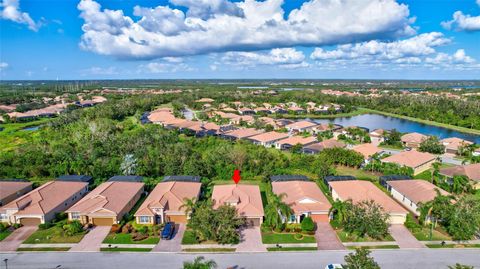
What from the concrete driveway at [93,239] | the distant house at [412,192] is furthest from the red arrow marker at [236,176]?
the distant house at [412,192]

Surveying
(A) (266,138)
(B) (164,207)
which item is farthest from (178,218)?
(A) (266,138)

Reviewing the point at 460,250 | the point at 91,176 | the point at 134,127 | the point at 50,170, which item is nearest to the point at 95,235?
the point at 91,176

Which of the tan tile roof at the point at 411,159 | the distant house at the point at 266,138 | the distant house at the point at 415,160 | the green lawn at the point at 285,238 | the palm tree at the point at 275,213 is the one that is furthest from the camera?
the distant house at the point at 266,138

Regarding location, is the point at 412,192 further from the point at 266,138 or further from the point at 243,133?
the point at 243,133

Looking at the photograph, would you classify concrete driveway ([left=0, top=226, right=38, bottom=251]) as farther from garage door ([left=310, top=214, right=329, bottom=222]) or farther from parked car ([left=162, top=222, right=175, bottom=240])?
garage door ([left=310, top=214, right=329, bottom=222])

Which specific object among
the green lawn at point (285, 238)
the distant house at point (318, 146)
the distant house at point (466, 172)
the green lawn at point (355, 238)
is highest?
the distant house at point (318, 146)

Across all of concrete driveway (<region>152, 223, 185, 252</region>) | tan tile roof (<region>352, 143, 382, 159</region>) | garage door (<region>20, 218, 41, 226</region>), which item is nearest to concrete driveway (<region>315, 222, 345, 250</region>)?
concrete driveway (<region>152, 223, 185, 252</region>)

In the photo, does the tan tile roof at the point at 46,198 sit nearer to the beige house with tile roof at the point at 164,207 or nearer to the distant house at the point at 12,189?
the distant house at the point at 12,189
